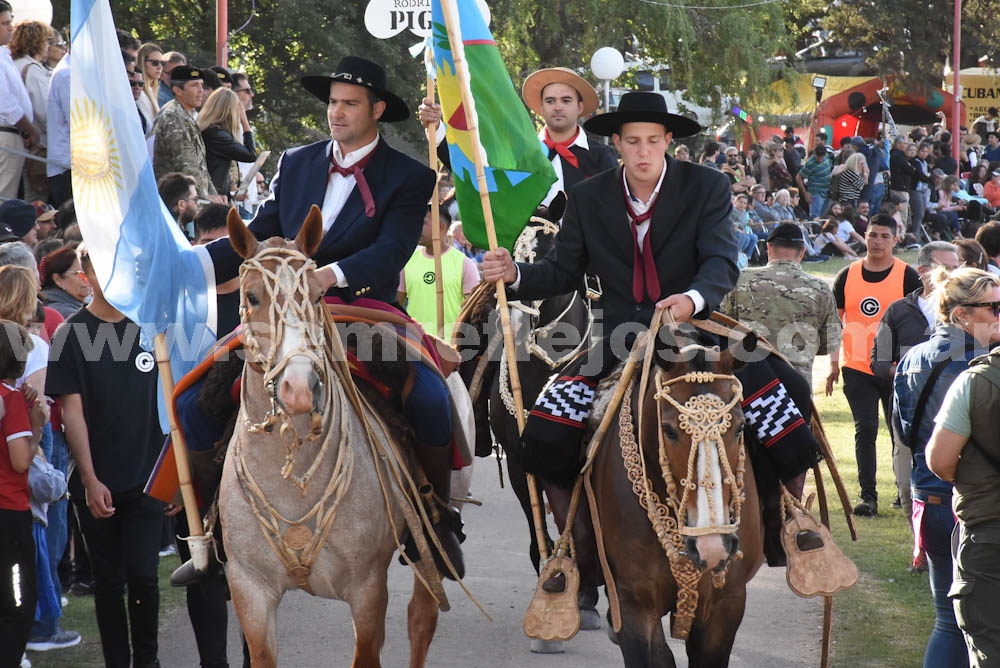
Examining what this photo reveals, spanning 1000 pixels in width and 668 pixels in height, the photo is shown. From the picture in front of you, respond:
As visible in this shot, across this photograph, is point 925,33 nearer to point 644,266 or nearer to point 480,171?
point 480,171

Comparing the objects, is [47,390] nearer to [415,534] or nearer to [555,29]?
[415,534]

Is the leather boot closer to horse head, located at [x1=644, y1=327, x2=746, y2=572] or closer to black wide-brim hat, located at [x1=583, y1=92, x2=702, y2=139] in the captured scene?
horse head, located at [x1=644, y1=327, x2=746, y2=572]

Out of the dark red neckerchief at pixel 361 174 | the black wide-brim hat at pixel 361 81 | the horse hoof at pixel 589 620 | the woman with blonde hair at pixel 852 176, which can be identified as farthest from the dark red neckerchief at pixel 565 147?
the woman with blonde hair at pixel 852 176

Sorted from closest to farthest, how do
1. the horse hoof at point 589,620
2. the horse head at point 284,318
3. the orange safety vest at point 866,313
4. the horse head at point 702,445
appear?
the horse head at point 702,445 < the horse head at point 284,318 < the horse hoof at point 589,620 < the orange safety vest at point 866,313

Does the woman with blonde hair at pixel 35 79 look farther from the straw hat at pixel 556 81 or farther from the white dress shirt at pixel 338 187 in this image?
the white dress shirt at pixel 338 187

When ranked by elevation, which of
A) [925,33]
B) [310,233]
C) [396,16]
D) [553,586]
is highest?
[925,33]

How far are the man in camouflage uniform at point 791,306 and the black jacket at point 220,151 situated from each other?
4881 mm

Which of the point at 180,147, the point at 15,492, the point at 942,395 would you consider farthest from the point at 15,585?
the point at 180,147

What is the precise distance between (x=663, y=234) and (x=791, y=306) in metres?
5.14

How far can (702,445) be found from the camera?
5.16 metres

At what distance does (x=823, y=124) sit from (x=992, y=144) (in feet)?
23.6

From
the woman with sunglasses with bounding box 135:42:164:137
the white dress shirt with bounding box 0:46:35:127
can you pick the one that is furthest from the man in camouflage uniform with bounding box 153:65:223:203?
the white dress shirt with bounding box 0:46:35:127

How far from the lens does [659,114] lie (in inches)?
245

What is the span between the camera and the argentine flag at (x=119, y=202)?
6406mm
